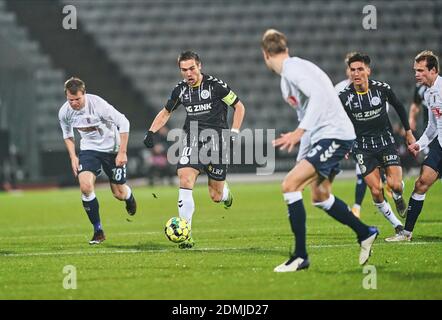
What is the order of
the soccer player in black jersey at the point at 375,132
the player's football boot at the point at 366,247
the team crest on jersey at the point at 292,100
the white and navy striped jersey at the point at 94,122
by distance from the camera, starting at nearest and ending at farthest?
1. the team crest on jersey at the point at 292,100
2. the player's football boot at the point at 366,247
3. the soccer player in black jersey at the point at 375,132
4. the white and navy striped jersey at the point at 94,122

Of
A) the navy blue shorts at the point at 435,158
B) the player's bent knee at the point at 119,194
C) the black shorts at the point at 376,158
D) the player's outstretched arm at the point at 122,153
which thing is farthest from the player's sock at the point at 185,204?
the navy blue shorts at the point at 435,158

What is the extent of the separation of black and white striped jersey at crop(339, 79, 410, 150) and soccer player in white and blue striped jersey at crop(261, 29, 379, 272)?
3.03m

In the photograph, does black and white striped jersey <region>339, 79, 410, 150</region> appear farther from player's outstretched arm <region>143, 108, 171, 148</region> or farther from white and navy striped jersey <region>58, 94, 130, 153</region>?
white and navy striped jersey <region>58, 94, 130, 153</region>

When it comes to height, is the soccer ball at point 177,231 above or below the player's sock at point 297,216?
below

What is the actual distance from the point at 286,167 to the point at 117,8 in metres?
12.4

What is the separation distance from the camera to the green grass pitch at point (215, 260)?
6.73 m

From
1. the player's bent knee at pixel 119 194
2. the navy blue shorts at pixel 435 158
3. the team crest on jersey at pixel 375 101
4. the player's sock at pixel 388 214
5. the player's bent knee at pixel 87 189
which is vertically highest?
the team crest on jersey at pixel 375 101

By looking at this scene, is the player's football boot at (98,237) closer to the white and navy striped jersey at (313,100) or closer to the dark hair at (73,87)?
the dark hair at (73,87)

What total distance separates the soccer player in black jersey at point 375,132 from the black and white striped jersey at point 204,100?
4.99ft

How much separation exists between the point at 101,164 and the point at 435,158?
4.37 meters

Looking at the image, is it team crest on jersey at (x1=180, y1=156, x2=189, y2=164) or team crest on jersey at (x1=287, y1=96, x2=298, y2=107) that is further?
team crest on jersey at (x1=180, y1=156, x2=189, y2=164)

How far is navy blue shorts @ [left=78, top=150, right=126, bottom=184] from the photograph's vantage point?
11336 mm

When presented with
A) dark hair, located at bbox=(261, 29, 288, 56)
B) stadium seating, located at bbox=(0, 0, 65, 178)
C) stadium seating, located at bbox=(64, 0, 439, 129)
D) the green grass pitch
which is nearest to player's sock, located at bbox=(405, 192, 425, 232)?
the green grass pitch
